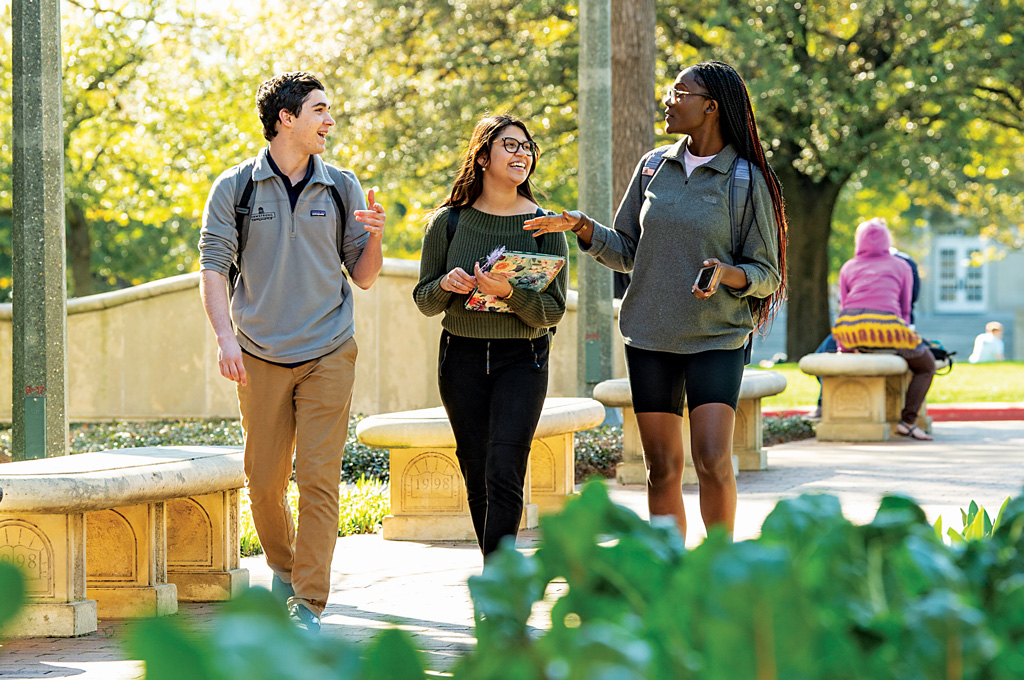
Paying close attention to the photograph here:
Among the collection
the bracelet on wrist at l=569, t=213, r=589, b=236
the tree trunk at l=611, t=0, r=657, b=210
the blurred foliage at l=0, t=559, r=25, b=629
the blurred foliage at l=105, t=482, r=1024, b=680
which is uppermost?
the tree trunk at l=611, t=0, r=657, b=210

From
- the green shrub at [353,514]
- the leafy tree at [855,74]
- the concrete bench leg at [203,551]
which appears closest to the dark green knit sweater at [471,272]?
the concrete bench leg at [203,551]

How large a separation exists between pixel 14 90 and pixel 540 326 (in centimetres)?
322

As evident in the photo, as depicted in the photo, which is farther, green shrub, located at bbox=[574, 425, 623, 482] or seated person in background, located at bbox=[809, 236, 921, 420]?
seated person in background, located at bbox=[809, 236, 921, 420]

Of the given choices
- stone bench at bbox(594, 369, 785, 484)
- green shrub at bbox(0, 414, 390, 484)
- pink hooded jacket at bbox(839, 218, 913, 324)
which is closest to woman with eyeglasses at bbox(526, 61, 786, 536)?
stone bench at bbox(594, 369, 785, 484)

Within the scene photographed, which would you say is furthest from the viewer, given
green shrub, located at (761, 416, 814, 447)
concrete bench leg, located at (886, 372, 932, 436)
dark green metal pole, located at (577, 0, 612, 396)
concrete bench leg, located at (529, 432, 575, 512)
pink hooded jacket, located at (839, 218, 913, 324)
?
concrete bench leg, located at (886, 372, 932, 436)

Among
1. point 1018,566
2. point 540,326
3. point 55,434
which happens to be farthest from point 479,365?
point 1018,566

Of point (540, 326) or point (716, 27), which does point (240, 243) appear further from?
point (716, 27)

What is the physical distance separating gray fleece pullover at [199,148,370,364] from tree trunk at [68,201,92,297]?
2448 centimetres

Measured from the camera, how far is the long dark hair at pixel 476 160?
194 inches

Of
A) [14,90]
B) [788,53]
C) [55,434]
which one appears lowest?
[55,434]

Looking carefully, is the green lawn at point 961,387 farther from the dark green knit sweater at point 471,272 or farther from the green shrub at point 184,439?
the dark green knit sweater at point 471,272

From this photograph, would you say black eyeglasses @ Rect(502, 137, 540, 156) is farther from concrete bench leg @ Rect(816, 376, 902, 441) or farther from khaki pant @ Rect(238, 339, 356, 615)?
concrete bench leg @ Rect(816, 376, 902, 441)

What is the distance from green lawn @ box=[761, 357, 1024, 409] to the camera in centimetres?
1727

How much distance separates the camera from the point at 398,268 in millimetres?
13531
